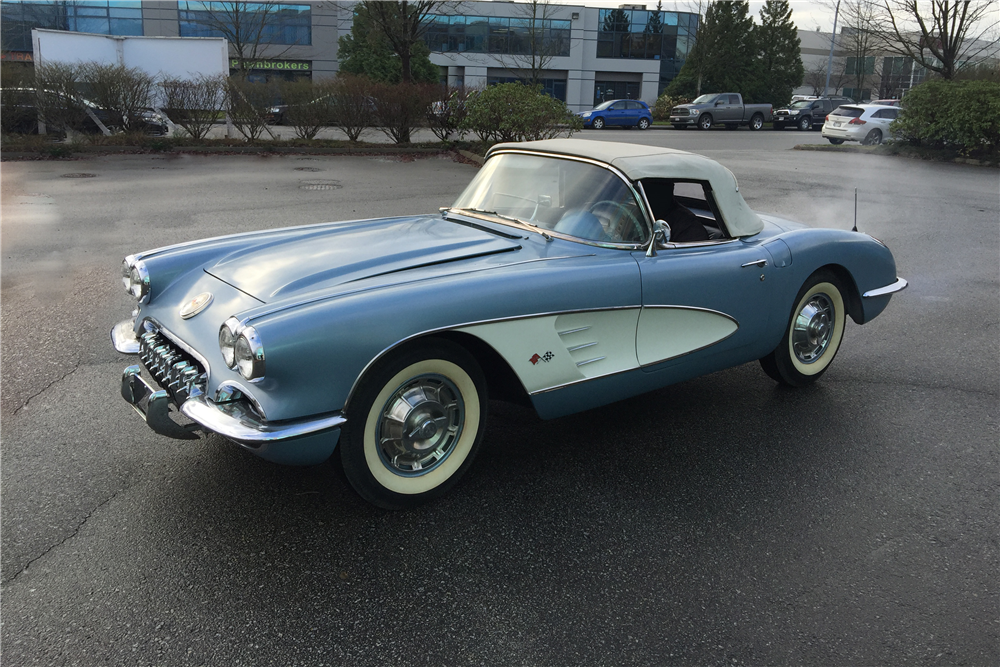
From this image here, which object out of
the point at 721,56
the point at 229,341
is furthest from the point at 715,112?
the point at 229,341

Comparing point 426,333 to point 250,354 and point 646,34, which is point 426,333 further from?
point 646,34

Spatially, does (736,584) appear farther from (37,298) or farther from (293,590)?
(37,298)

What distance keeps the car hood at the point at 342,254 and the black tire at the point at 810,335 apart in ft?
6.28

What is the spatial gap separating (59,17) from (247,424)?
2157 inches

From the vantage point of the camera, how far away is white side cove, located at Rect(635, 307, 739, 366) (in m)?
3.60

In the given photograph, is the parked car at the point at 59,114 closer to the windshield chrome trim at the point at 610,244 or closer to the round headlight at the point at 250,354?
the windshield chrome trim at the point at 610,244

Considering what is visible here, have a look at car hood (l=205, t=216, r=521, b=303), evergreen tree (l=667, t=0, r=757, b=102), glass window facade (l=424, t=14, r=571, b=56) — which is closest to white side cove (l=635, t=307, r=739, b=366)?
car hood (l=205, t=216, r=521, b=303)

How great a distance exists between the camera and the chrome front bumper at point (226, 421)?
2641 millimetres

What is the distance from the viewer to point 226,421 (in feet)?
8.84

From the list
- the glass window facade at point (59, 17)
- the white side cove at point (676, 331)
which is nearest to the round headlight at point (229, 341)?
the white side cove at point (676, 331)

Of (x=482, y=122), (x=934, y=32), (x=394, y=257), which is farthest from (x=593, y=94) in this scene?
(x=394, y=257)

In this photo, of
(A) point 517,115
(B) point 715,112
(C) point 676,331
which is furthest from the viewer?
(B) point 715,112

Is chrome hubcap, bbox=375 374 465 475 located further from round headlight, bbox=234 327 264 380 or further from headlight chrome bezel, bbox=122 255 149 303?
headlight chrome bezel, bbox=122 255 149 303

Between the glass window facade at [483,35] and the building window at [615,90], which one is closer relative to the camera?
the glass window facade at [483,35]
